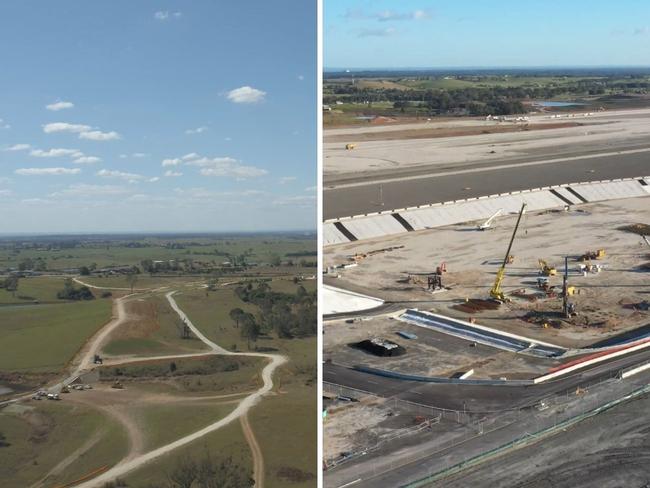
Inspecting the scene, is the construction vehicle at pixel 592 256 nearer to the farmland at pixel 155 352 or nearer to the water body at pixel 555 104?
the farmland at pixel 155 352

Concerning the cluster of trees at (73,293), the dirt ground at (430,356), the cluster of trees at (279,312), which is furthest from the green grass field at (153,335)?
the dirt ground at (430,356)

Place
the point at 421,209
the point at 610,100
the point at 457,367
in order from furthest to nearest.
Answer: the point at 610,100, the point at 421,209, the point at 457,367

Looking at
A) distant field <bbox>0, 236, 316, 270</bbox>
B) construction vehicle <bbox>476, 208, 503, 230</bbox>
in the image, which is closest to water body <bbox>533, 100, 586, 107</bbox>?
construction vehicle <bbox>476, 208, 503, 230</bbox>

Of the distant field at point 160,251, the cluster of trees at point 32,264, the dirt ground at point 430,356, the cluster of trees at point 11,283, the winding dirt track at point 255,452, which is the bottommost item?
the dirt ground at point 430,356

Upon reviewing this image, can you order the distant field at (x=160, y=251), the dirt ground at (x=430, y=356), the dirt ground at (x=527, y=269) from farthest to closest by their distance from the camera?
the dirt ground at (x=527, y=269)
the dirt ground at (x=430, y=356)
the distant field at (x=160, y=251)

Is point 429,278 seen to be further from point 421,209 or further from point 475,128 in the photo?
point 475,128

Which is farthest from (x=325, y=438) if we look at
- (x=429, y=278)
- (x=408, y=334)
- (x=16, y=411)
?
(x=429, y=278)

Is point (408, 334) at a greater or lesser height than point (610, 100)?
lesser
